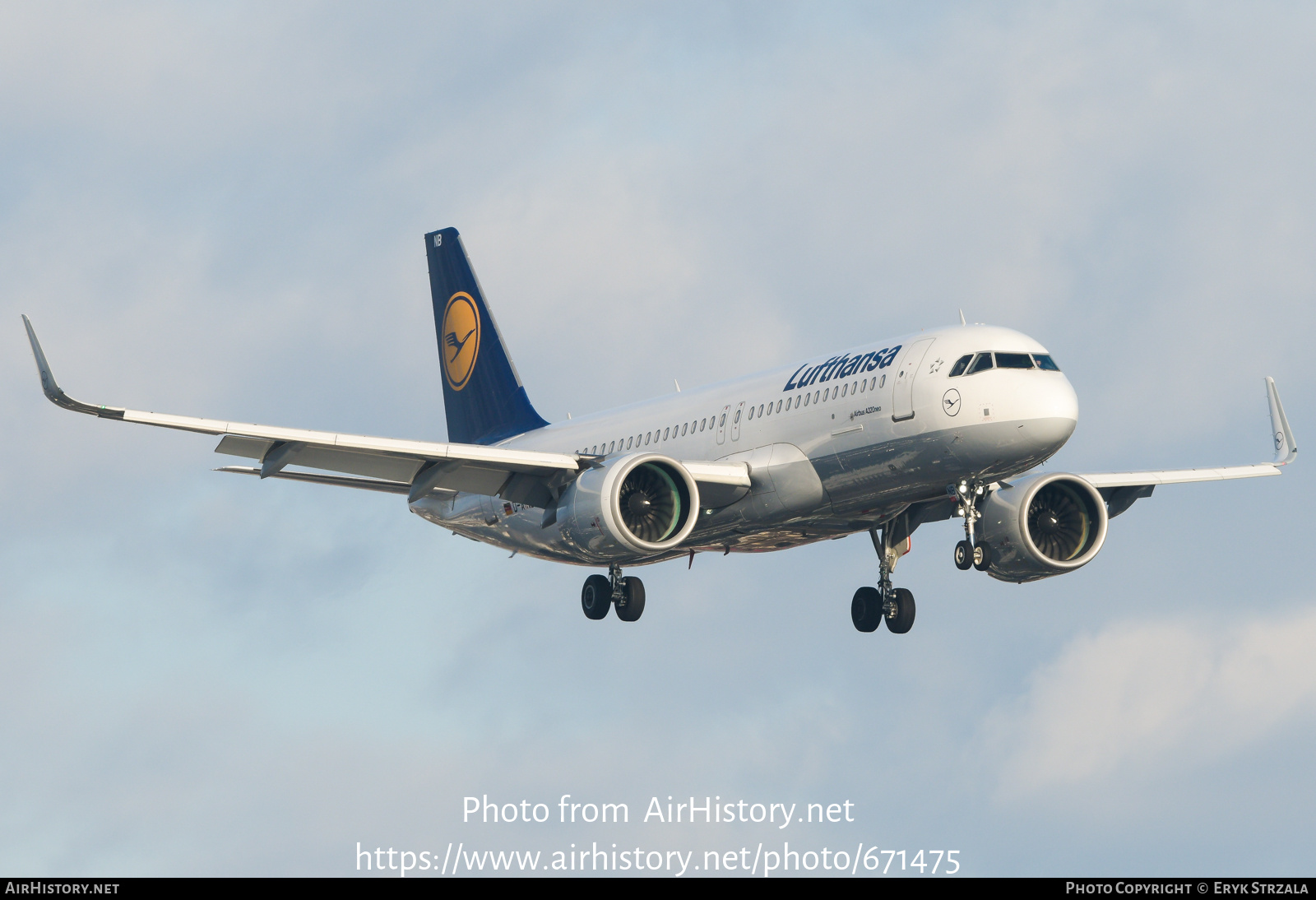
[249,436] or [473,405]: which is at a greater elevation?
[473,405]

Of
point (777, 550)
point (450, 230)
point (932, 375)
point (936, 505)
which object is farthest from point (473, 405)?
point (932, 375)

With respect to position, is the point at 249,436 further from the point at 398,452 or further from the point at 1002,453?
the point at 1002,453

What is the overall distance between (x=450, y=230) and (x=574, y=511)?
67.2 feet

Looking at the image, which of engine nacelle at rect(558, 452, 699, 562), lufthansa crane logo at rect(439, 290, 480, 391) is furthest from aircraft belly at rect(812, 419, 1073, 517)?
lufthansa crane logo at rect(439, 290, 480, 391)

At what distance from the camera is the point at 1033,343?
36.7 m

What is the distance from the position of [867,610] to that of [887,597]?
803mm

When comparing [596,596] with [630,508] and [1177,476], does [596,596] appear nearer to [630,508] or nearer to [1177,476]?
[630,508]

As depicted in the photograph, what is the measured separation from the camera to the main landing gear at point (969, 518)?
37156 mm

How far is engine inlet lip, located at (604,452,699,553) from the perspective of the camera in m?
37.5

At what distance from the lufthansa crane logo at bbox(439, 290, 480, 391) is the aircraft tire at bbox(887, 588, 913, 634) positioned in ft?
54.1

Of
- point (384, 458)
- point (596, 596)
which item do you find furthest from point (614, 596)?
point (384, 458)

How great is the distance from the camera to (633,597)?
4272 cm

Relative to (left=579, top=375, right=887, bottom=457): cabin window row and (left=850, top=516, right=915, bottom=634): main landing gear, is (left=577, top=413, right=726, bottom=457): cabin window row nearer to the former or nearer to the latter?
(left=579, top=375, right=887, bottom=457): cabin window row

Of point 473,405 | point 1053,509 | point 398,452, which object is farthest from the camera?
point 473,405
